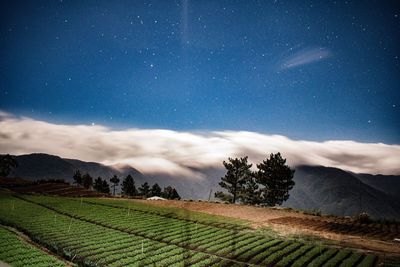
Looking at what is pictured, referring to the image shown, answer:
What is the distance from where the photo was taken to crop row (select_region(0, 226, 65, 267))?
23750 millimetres

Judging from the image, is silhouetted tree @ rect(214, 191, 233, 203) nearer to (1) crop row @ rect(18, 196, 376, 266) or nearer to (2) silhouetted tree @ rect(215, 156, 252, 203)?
(2) silhouetted tree @ rect(215, 156, 252, 203)

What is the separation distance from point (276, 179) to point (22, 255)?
70.2 m

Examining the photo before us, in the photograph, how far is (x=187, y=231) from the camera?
3931 centimetres

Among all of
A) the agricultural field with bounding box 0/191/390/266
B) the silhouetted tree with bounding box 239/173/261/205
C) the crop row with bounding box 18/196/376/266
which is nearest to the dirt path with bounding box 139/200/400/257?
the agricultural field with bounding box 0/191/390/266

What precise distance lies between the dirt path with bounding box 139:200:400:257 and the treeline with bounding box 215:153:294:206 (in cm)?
1910

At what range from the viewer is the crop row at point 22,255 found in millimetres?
23750

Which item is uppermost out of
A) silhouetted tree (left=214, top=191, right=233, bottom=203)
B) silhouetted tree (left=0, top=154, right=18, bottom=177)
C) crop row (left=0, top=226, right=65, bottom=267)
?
silhouetted tree (left=0, top=154, right=18, bottom=177)

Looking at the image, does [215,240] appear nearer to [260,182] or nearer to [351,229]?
[351,229]

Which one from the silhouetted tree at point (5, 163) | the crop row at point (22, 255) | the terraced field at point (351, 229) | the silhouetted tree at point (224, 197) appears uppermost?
the silhouetted tree at point (5, 163)

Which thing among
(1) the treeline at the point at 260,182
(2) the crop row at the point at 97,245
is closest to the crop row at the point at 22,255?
(2) the crop row at the point at 97,245

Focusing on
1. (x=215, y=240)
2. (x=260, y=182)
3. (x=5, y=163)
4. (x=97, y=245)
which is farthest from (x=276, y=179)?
(x=5, y=163)

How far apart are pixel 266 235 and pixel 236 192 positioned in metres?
53.4

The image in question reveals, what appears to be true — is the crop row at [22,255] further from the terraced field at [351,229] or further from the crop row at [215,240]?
the terraced field at [351,229]

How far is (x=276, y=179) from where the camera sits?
86.2m
